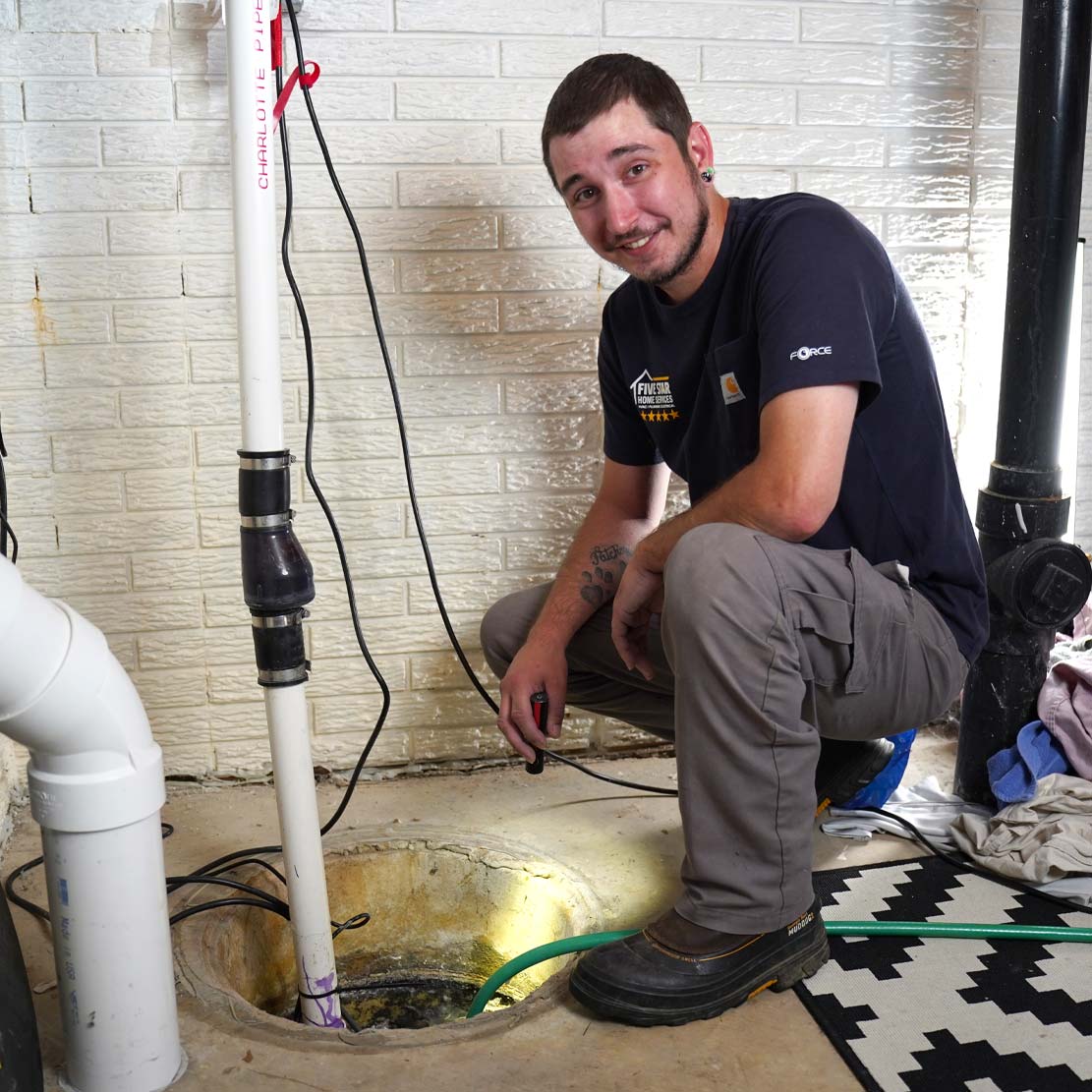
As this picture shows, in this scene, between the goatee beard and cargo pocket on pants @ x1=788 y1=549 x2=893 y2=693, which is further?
the goatee beard

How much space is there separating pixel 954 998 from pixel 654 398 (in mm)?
982

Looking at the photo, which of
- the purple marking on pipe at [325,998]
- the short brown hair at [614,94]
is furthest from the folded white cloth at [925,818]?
the short brown hair at [614,94]


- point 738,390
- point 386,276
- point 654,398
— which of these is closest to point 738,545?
point 738,390

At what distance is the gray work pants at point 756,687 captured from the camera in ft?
4.71

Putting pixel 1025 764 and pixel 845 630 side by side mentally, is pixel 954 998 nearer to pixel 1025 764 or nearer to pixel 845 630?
pixel 845 630

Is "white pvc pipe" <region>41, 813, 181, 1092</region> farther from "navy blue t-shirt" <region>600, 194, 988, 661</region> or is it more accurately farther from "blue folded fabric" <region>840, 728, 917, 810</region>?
"blue folded fabric" <region>840, 728, 917, 810</region>

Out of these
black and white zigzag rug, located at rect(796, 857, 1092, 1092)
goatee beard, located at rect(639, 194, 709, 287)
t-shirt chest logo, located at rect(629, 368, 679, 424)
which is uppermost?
goatee beard, located at rect(639, 194, 709, 287)

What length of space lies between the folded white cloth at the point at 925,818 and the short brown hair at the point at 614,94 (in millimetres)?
1172

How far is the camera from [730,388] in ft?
5.50

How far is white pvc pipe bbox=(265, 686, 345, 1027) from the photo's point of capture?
4.95 feet

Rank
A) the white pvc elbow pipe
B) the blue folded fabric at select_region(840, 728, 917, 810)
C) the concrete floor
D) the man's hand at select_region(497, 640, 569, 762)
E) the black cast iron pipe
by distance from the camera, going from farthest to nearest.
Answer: the blue folded fabric at select_region(840, 728, 917, 810), the black cast iron pipe, the man's hand at select_region(497, 640, 569, 762), the concrete floor, the white pvc elbow pipe

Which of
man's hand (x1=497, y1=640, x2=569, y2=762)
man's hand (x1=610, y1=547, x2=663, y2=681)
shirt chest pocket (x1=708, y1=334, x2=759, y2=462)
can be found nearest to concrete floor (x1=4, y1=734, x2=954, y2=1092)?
man's hand (x1=497, y1=640, x2=569, y2=762)

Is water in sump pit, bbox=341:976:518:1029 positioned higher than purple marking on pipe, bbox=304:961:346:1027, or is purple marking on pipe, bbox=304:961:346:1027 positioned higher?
purple marking on pipe, bbox=304:961:346:1027

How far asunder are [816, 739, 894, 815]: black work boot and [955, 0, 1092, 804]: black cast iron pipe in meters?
0.32
